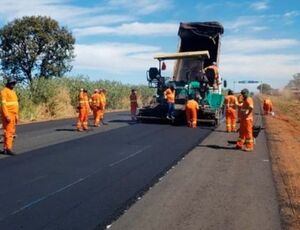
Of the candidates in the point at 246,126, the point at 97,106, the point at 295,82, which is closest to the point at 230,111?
the point at 246,126

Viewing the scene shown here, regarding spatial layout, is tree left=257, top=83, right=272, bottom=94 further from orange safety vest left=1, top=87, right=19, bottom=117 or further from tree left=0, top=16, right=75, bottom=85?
orange safety vest left=1, top=87, right=19, bottom=117

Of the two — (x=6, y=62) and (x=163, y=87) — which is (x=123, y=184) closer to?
(x=163, y=87)

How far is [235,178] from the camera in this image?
30.3 ft

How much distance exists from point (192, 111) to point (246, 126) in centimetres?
634

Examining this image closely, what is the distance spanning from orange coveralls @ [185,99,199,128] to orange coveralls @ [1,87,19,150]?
29.9ft

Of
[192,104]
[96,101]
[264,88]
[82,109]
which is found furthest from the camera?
[264,88]

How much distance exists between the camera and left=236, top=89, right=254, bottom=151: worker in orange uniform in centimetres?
1329

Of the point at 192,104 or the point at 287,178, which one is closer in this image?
the point at 287,178

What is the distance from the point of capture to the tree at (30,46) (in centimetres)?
3728

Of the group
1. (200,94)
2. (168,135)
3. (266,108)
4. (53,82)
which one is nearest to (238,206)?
(168,135)

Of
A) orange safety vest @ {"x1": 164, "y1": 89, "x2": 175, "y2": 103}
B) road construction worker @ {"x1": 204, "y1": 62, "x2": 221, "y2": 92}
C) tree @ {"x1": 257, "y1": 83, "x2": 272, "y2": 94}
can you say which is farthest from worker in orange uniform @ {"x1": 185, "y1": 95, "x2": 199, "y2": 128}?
tree @ {"x1": 257, "y1": 83, "x2": 272, "y2": 94}

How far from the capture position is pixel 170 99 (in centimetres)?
2012

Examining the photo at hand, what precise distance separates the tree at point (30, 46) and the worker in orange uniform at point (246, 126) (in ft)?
84.1

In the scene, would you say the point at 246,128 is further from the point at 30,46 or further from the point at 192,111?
the point at 30,46
